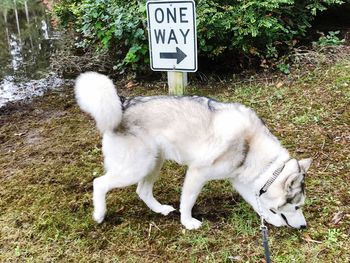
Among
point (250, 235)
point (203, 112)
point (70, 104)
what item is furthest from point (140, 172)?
point (70, 104)

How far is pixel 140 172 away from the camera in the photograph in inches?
121

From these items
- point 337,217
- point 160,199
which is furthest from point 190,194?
point 337,217

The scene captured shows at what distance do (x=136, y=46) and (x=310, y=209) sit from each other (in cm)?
357

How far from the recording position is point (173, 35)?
4211mm

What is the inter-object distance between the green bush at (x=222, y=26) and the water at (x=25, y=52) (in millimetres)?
1221

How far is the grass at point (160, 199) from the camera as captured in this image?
3.05m

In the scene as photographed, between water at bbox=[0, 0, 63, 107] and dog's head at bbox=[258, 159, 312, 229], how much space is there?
422cm

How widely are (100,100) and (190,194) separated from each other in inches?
39.2

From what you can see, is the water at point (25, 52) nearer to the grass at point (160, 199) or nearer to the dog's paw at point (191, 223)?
the grass at point (160, 199)

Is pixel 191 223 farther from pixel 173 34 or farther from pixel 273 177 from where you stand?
pixel 173 34

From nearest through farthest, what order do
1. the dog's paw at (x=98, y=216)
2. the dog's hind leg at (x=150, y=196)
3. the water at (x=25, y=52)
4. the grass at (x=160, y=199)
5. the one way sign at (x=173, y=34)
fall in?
the grass at (x=160, y=199)
the dog's paw at (x=98, y=216)
the dog's hind leg at (x=150, y=196)
the one way sign at (x=173, y=34)
the water at (x=25, y=52)

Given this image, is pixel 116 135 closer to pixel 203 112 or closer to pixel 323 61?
pixel 203 112

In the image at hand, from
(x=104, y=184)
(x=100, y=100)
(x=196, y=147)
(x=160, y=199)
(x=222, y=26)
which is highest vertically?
(x=222, y=26)

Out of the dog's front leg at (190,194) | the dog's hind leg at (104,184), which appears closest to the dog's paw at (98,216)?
the dog's hind leg at (104,184)
